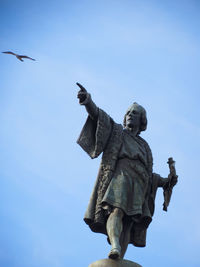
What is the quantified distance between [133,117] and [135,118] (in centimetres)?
6

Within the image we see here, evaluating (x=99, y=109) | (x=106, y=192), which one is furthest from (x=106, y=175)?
(x=99, y=109)

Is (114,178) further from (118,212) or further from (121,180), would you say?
(118,212)

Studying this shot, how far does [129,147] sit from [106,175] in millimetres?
849

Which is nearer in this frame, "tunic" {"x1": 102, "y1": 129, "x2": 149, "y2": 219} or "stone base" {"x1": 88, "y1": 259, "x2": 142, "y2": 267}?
"stone base" {"x1": 88, "y1": 259, "x2": 142, "y2": 267}

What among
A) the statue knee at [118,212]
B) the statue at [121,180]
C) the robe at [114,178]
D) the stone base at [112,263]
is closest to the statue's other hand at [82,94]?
the statue at [121,180]

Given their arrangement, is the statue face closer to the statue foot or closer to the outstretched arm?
the outstretched arm

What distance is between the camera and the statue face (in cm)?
1339

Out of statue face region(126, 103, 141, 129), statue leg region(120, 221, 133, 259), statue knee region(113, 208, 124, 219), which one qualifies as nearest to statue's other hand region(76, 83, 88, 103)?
statue face region(126, 103, 141, 129)

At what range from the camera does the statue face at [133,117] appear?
13.4 meters

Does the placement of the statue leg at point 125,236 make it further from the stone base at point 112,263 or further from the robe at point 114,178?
the stone base at point 112,263

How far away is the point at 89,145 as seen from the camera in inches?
498

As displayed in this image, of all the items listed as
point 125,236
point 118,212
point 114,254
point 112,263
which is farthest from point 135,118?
point 112,263

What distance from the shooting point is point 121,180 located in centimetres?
1222

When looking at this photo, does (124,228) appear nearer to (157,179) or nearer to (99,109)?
(157,179)
